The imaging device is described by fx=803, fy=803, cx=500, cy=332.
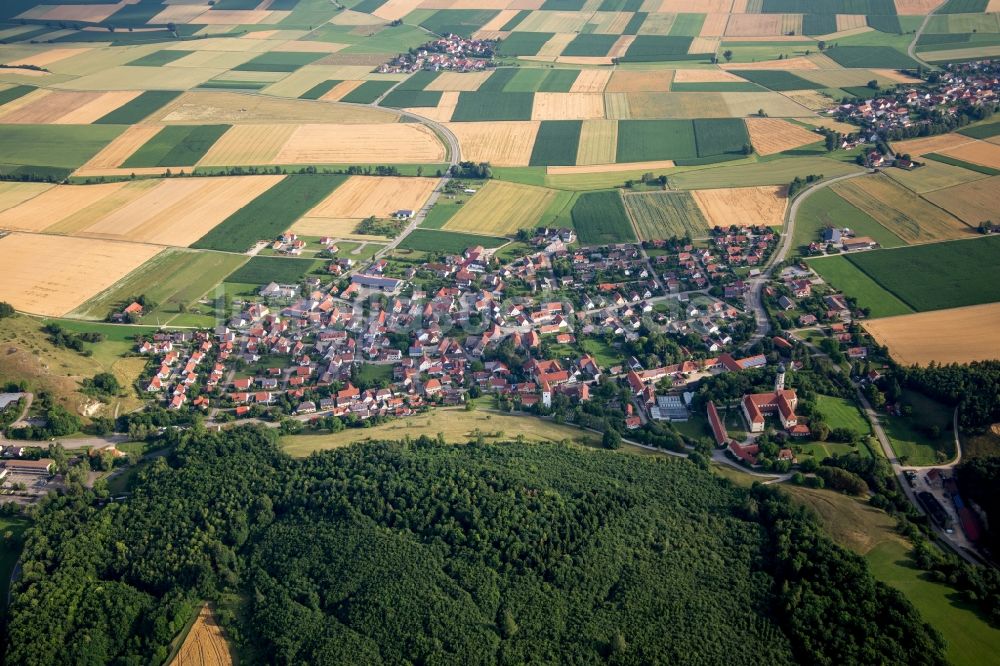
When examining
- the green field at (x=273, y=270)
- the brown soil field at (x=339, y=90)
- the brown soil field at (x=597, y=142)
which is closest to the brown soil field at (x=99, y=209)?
the green field at (x=273, y=270)

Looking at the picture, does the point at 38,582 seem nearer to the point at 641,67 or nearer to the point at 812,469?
the point at 812,469

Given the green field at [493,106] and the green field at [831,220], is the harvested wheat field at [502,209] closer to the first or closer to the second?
the green field at [493,106]

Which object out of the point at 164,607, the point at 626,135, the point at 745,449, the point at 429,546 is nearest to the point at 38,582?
the point at 164,607

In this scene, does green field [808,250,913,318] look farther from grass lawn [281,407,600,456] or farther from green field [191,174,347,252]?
green field [191,174,347,252]

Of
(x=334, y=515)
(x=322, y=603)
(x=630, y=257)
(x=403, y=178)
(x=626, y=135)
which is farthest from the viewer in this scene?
(x=626, y=135)

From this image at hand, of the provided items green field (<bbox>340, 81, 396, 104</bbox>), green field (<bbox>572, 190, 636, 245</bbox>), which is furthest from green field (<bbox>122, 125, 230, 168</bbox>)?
green field (<bbox>572, 190, 636, 245</bbox>)

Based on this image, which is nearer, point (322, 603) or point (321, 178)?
point (322, 603)
